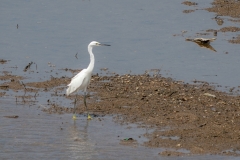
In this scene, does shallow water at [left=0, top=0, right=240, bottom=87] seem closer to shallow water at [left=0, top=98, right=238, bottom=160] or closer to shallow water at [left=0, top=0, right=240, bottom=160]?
shallow water at [left=0, top=0, right=240, bottom=160]

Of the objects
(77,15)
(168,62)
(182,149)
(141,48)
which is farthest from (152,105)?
(77,15)

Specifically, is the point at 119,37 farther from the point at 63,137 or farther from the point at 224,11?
the point at 63,137

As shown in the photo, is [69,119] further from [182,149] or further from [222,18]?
[222,18]

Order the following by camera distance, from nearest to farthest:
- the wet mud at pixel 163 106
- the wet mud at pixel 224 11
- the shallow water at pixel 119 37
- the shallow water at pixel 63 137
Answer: the shallow water at pixel 63 137 < the wet mud at pixel 163 106 < the shallow water at pixel 119 37 < the wet mud at pixel 224 11

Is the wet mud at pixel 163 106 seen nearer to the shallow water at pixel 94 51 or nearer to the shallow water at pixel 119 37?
the shallow water at pixel 94 51

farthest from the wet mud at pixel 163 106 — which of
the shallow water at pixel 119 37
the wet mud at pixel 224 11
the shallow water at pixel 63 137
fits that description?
the wet mud at pixel 224 11

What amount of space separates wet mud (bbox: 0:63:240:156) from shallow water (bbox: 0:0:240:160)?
0.35 m

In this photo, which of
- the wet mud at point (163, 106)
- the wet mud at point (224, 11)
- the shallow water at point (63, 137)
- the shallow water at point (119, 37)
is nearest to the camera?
the shallow water at point (63, 137)

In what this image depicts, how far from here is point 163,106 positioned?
1417 cm

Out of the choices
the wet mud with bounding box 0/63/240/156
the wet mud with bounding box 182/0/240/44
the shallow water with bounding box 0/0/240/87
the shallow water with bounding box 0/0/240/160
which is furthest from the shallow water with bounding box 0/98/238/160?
the wet mud with bounding box 182/0/240/44

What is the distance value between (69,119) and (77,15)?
11232 mm

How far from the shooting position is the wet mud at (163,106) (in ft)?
39.9

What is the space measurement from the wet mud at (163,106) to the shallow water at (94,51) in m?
0.35

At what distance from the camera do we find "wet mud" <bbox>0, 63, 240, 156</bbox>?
478 inches
